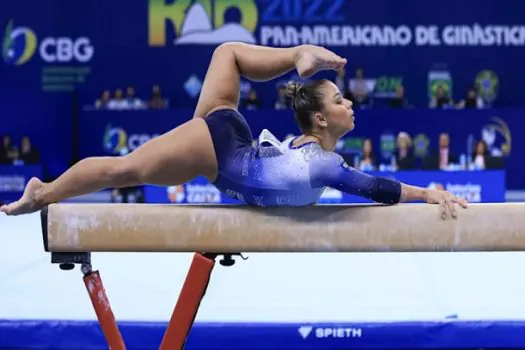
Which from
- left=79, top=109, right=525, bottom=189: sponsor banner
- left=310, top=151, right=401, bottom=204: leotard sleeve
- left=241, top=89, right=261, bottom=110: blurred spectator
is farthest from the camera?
left=241, top=89, right=261, bottom=110: blurred spectator

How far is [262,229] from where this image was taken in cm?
297

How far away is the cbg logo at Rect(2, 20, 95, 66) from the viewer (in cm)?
1260

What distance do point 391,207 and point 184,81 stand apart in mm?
10221

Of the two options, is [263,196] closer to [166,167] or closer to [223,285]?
[166,167]

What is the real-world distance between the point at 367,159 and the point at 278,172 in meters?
7.42

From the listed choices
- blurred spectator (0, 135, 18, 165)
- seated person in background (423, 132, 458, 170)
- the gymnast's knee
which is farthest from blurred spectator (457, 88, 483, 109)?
the gymnast's knee

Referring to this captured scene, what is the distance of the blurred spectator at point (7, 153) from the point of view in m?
11.3

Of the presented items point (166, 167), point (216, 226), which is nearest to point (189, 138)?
point (166, 167)

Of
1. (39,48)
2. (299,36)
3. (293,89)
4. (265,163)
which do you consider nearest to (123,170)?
(265,163)

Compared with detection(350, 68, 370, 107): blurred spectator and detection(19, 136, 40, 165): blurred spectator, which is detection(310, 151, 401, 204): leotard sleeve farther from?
detection(350, 68, 370, 107): blurred spectator

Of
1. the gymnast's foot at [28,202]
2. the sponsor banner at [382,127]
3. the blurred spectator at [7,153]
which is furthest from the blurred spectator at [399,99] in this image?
the gymnast's foot at [28,202]

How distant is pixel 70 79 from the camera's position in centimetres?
1270

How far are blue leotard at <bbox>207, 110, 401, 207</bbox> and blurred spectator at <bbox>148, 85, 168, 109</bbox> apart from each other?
9.34 metres

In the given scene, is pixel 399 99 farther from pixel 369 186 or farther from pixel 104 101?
pixel 369 186
